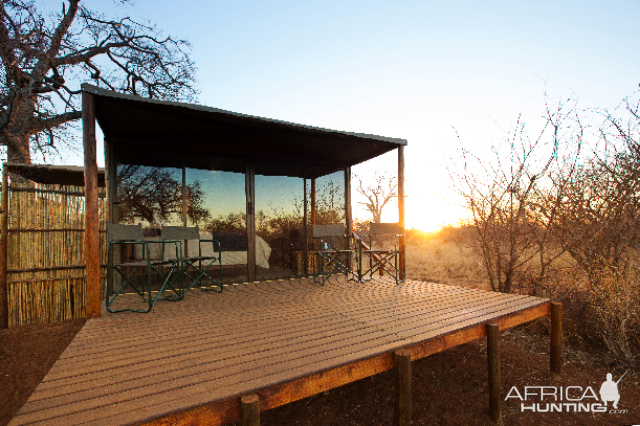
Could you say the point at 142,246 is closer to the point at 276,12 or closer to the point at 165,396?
the point at 165,396

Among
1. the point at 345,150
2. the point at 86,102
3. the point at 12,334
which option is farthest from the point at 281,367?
the point at 12,334

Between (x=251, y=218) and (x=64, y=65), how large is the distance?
7270 mm

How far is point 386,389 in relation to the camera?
2.93m

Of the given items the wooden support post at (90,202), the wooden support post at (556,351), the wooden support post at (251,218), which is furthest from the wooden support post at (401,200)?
the wooden support post at (90,202)

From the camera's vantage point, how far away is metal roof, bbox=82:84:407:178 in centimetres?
319

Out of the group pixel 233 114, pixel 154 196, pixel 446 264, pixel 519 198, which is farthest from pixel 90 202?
pixel 446 264

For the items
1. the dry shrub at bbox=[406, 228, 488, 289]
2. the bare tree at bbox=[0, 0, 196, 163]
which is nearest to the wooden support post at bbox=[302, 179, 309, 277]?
the dry shrub at bbox=[406, 228, 488, 289]

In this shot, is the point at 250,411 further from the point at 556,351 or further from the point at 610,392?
the point at 610,392

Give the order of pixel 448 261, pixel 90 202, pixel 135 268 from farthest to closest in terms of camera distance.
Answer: pixel 448 261, pixel 135 268, pixel 90 202

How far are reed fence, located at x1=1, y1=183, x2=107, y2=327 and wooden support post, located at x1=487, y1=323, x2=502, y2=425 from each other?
460 centimetres

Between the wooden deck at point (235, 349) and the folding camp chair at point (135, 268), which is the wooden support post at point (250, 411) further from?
the folding camp chair at point (135, 268)

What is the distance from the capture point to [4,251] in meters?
3.85

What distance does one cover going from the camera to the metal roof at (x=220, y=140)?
3188mm

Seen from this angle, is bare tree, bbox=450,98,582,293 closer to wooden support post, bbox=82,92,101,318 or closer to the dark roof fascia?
the dark roof fascia
